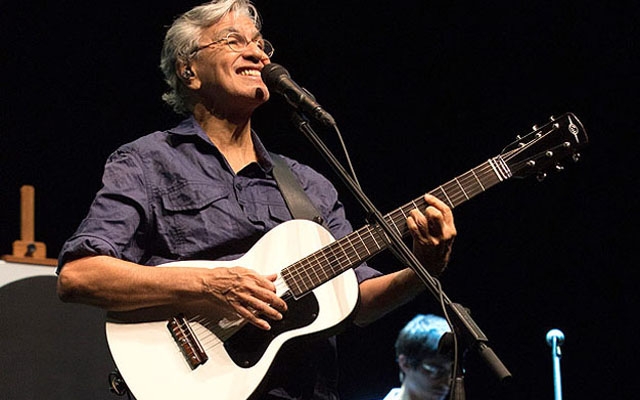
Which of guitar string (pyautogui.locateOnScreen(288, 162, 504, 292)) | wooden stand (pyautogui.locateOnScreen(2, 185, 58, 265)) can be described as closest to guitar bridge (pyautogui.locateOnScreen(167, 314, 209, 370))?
guitar string (pyautogui.locateOnScreen(288, 162, 504, 292))

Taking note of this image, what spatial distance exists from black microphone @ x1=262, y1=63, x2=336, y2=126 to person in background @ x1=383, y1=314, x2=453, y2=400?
2.21 m

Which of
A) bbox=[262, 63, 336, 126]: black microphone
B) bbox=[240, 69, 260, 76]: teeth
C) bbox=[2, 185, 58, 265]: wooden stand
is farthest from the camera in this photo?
bbox=[2, 185, 58, 265]: wooden stand

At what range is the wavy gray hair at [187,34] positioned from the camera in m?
2.93

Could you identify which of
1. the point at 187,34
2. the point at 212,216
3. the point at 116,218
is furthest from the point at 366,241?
the point at 187,34

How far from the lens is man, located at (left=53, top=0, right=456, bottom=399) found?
2.31 meters

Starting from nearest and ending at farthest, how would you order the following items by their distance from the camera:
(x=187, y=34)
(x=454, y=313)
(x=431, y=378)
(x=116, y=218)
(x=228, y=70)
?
(x=454, y=313)
(x=116, y=218)
(x=228, y=70)
(x=187, y=34)
(x=431, y=378)

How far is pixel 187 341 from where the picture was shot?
2330 millimetres

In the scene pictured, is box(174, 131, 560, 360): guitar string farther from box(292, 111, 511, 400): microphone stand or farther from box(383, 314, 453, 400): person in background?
box(383, 314, 453, 400): person in background

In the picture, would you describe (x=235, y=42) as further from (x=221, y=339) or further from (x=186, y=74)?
(x=221, y=339)

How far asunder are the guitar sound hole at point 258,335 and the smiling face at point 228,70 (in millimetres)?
756

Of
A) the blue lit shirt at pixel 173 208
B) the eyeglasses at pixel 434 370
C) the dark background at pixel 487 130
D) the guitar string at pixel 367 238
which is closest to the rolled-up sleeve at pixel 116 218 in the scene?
the blue lit shirt at pixel 173 208

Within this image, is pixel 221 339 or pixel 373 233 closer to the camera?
pixel 221 339

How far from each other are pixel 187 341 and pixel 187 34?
1.13m

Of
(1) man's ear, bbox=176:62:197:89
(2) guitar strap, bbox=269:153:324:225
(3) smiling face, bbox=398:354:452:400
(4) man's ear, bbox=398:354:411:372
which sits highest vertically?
(1) man's ear, bbox=176:62:197:89
